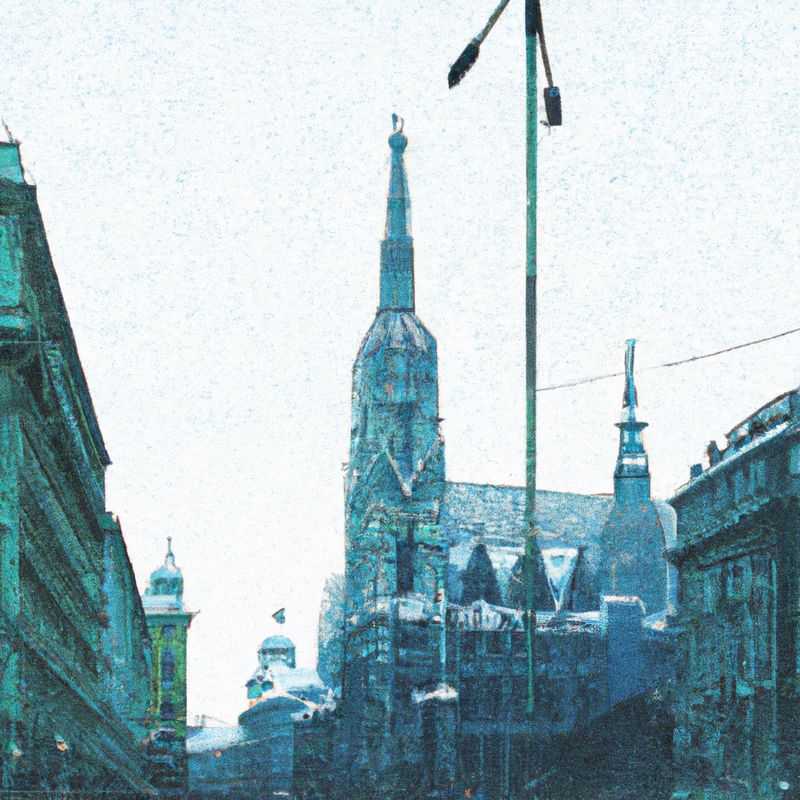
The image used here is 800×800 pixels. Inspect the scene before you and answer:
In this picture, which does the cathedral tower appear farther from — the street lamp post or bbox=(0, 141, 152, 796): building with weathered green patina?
the street lamp post

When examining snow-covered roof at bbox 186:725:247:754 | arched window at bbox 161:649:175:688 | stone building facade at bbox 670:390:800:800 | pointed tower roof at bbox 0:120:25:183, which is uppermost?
pointed tower roof at bbox 0:120:25:183

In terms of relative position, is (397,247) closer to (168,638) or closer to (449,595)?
(449,595)

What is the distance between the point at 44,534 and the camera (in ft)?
52.4

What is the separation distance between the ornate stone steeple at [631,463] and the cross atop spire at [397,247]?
11282 mm

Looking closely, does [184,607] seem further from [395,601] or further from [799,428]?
[799,428]

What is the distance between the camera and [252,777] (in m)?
52.7

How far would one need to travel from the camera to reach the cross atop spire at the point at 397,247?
55250mm

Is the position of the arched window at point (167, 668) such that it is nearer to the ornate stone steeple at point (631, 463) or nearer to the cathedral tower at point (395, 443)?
the cathedral tower at point (395, 443)

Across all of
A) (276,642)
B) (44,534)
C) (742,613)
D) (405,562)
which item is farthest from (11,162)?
(276,642)

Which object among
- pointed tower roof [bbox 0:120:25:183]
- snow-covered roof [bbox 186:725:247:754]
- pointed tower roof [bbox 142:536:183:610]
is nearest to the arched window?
pointed tower roof [bbox 142:536:183:610]

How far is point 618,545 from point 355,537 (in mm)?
10418

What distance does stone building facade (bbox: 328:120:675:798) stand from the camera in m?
47.2

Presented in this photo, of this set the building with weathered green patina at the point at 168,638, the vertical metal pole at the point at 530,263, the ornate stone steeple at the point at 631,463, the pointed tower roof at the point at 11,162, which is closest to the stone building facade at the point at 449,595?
the ornate stone steeple at the point at 631,463

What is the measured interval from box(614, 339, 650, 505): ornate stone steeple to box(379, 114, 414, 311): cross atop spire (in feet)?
37.0
